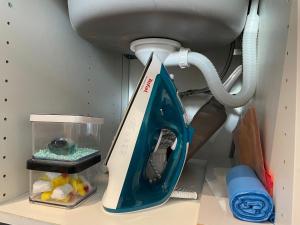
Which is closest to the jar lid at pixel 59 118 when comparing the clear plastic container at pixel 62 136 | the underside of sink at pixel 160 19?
the clear plastic container at pixel 62 136

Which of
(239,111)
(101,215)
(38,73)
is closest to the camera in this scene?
(101,215)

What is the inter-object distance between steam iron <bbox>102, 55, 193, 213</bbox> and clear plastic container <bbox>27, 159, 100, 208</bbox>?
0.24ft

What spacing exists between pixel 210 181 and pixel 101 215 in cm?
33

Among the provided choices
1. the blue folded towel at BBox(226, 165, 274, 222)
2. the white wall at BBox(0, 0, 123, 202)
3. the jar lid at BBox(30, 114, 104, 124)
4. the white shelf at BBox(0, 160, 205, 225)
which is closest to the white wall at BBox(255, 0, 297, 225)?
the blue folded towel at BBox(226, 165, 274, 222)

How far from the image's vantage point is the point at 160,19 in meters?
0.55

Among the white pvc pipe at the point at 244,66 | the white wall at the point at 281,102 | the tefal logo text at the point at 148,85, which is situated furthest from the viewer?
the white pvc pipe at the point at 244,66

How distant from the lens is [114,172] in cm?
50

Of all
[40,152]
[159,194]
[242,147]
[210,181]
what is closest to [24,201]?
[40,152]

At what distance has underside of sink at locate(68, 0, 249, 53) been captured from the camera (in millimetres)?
519

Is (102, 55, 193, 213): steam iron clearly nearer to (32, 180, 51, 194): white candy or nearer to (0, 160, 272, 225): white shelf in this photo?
(0, 160, 272, 225): white shelf

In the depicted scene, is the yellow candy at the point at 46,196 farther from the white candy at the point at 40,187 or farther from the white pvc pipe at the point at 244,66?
the white pvc pipe at the point at 244,66

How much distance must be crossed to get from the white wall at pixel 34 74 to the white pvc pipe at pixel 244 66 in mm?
267

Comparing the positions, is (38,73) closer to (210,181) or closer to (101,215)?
(101,215)

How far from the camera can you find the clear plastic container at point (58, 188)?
1.67 feet
